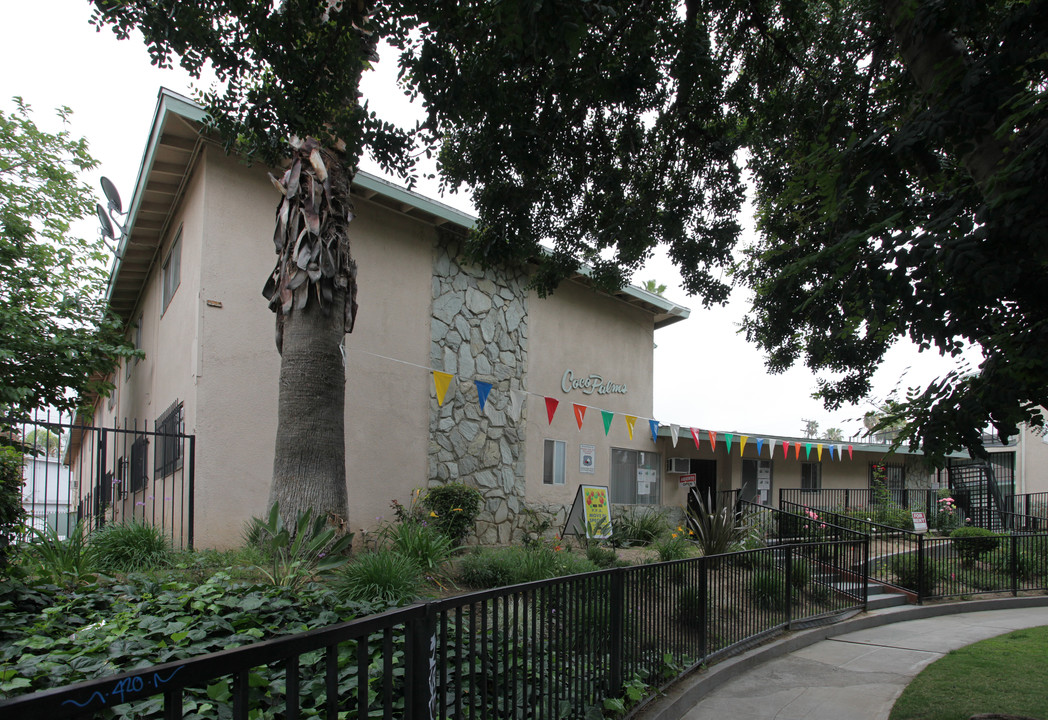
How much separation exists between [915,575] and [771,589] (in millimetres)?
5172

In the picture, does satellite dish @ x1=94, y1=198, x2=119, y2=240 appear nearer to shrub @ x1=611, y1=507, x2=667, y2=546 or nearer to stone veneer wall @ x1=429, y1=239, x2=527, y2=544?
stone veneer wall @ x1=429, y1=239, x2=527, y2=544

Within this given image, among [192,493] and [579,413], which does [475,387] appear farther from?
[192,493]

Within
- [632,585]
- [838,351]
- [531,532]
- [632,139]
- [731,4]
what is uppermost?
[731,4]

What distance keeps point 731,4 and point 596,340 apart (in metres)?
9.56

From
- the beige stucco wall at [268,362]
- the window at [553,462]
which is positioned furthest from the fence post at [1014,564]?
the beige stucco wall at [268,362]

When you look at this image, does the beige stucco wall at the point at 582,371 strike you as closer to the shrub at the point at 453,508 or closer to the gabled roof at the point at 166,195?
the gabled roof at the point at 166,195

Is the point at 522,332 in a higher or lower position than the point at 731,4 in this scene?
lower

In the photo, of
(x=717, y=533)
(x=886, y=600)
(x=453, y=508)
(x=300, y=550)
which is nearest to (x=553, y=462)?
(x=717, y=533)

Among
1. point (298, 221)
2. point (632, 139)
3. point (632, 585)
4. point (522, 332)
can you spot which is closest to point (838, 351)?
point (632, 139)

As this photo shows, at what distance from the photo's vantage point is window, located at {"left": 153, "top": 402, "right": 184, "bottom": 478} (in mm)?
10352

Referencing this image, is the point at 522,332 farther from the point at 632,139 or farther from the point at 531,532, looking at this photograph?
the point at 632,139

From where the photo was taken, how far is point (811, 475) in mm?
23516

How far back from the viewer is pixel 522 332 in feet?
47.4

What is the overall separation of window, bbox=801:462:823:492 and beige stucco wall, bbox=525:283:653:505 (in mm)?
7423
